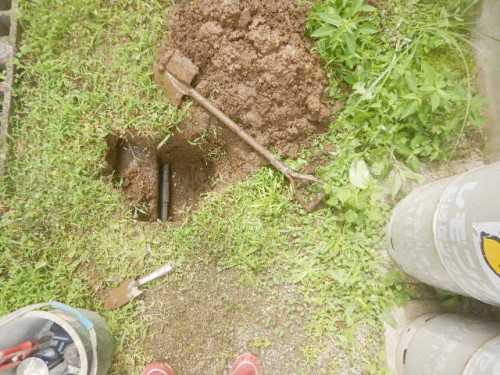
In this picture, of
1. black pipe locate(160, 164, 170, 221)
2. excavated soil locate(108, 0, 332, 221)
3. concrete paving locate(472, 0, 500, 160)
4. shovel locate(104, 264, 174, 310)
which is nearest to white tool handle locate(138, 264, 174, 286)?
shovel locate(104, 264, 174, 310)

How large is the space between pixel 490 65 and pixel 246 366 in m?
2.46

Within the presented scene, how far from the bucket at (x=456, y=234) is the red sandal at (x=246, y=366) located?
1076 millimetres

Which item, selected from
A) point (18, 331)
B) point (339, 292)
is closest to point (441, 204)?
point (339, 292)

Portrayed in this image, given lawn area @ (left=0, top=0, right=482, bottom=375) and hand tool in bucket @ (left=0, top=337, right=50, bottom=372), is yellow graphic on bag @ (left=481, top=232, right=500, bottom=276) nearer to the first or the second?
lawn area @ (left=0, top=0, right=482, bottom=375)

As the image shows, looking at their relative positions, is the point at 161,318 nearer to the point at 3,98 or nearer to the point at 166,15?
the point at 3,98

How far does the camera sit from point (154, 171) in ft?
9.95

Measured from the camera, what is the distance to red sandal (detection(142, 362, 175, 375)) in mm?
2494

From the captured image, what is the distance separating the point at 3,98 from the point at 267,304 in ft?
7.42

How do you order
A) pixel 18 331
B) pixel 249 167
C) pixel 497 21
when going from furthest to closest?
pixel 249 167
pixel 497 21
pixel 18 331

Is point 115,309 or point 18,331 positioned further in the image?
point 115,309

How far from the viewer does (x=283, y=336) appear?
259 cm

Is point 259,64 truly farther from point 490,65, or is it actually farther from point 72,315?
point 72,315

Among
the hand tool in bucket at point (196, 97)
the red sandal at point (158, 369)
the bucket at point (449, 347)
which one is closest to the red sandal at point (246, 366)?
the red sandal at point (158, 369)

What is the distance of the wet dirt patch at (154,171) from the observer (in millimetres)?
2924
